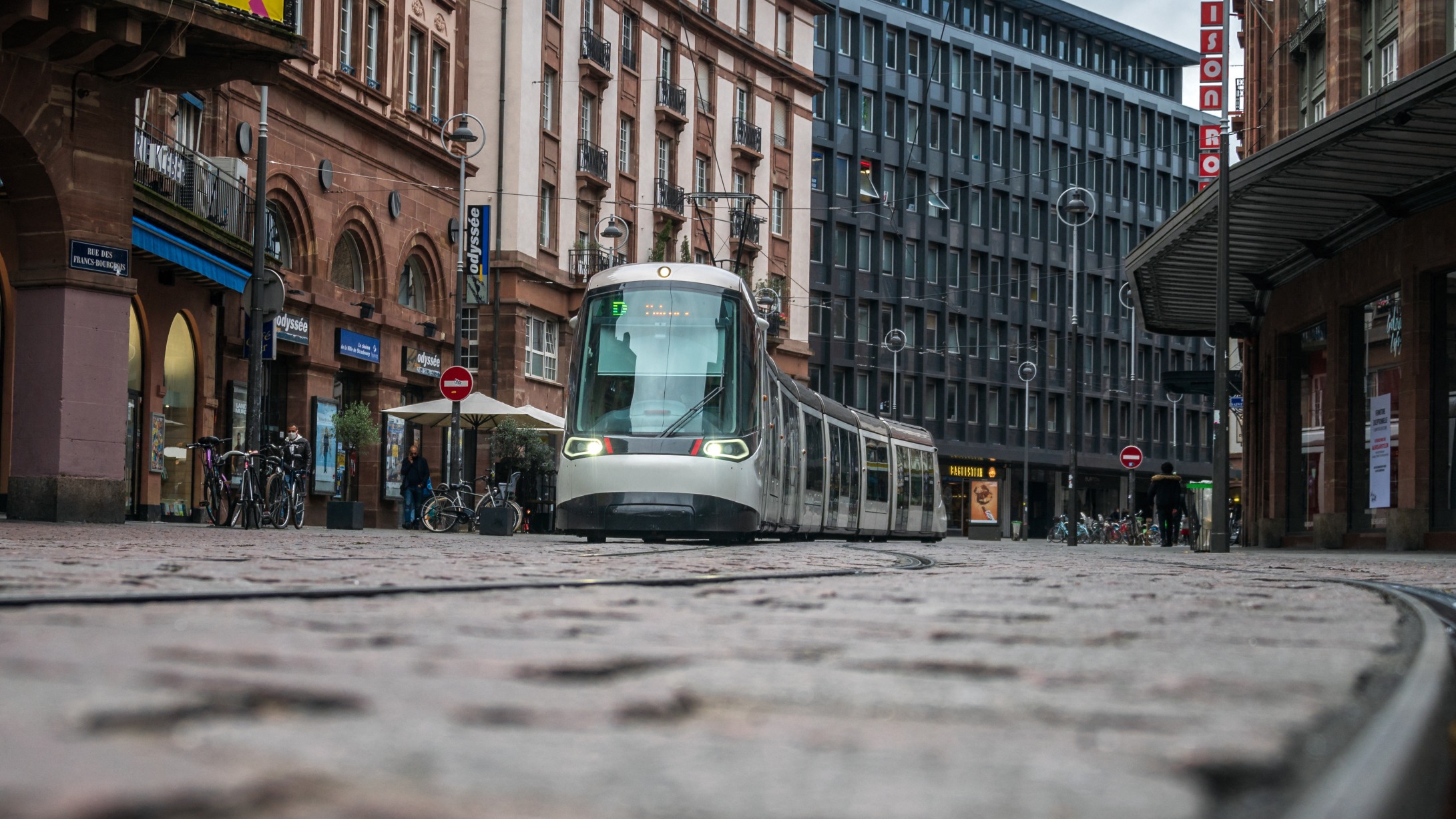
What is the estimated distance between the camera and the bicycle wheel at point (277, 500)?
25203 mm

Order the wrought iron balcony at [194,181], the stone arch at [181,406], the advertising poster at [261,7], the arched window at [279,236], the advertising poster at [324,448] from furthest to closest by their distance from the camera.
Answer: the advertising poster at [324,448] < the arched window at [279,236] < the stone arch at [181,406] < the wrought iron balcony at [194,181] < the advertising poster at [261,7]

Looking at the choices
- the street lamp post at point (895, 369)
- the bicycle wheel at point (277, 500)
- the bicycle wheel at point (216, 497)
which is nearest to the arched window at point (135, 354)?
the bicycle wheel at point (216, 497)

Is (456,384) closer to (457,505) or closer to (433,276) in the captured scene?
(457,505)

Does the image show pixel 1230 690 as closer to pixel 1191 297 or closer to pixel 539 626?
pixel 539 626

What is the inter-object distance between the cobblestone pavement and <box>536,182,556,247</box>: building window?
43245 millimetres

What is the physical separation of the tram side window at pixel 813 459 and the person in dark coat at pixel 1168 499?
31.5 feet

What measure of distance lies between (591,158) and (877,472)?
18645 millimetres

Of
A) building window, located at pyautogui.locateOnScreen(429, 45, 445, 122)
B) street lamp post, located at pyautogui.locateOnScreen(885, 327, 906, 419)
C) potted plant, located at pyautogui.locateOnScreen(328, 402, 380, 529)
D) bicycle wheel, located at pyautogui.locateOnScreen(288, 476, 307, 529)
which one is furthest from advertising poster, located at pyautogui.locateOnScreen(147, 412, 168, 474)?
Answer: street lamp post, located at pyautogui.locateOnScreen(885, 327, 906, 419)

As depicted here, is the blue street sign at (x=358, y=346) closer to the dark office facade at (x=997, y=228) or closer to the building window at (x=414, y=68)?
the building window at (x=414, y=68)

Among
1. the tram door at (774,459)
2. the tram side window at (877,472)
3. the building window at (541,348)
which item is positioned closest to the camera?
the tram door at (774,459)

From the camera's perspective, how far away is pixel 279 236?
3366 cm

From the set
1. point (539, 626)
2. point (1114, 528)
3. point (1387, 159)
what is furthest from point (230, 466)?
point (1114, 528)

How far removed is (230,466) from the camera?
2844cm

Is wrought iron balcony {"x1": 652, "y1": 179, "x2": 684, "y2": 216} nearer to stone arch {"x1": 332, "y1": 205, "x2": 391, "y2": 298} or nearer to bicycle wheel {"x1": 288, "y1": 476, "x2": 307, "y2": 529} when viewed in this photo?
stone arch {"x1": 332, "y1": 205, "x2": 391, "y2": 298}
